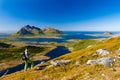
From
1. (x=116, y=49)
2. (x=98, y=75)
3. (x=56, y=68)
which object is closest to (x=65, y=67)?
(x=56, y=68)

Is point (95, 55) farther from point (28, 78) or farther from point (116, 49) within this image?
point (28, 78)

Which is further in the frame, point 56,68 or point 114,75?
point 56,68

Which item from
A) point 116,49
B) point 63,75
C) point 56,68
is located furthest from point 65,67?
point 116,49

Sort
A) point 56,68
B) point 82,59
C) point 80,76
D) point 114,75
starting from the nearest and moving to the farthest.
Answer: point 114,75 → point 80,76 → point 56,68 → point 82,59

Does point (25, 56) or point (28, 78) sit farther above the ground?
point (25, 56)

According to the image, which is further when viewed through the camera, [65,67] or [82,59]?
[82,59]

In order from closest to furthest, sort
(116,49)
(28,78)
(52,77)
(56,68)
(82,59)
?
(52,77), (28,78), (56,68), (82,59), (116,49)

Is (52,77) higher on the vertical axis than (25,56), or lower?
lower

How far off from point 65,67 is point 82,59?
751 cm

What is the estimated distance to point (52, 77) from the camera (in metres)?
36.7

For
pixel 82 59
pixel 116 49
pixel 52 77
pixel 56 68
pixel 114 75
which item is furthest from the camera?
pixel 116 49

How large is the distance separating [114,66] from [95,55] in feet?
41.7

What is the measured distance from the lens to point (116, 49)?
5366cm

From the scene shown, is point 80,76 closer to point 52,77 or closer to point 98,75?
point 98,75
